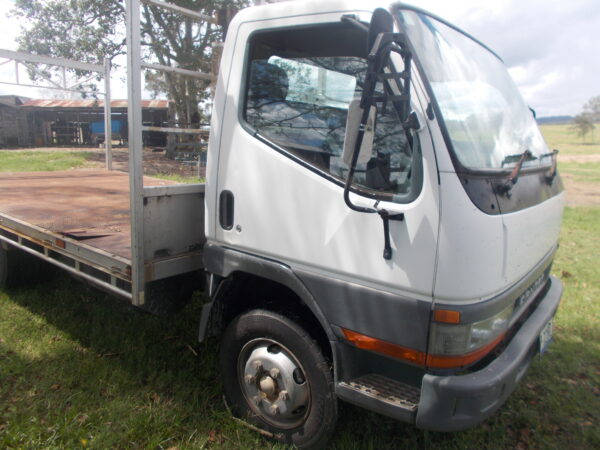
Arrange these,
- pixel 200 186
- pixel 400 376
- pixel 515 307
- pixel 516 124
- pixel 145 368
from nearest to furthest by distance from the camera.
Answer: pixel 400 376, pixel 515 307, pixel 516 124, pixel 200 186, pixel 145 368

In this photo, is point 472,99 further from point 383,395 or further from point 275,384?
point 275,384

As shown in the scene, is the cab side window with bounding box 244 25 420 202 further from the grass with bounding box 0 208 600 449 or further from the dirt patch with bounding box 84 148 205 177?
the grass with bounding box 0 208 600 449

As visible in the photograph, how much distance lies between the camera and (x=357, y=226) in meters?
2.12

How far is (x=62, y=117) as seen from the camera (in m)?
29.5

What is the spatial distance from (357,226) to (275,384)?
3.52ft

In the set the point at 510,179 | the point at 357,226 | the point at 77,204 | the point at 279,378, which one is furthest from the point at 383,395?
the point at 77,204

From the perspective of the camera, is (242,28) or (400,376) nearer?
(400,376)

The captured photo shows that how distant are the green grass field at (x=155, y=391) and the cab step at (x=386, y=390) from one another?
24.3 inches

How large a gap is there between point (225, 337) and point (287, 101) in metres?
1.46

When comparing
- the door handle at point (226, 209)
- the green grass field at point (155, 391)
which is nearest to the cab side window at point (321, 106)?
the door handle at point (226, 209)

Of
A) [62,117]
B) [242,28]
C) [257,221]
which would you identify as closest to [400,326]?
[257,221]

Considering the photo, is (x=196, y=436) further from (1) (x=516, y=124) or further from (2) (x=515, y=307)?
(1) (x=516, y=124)

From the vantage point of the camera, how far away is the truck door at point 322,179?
1.98 metres

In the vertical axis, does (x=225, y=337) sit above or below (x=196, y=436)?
above
